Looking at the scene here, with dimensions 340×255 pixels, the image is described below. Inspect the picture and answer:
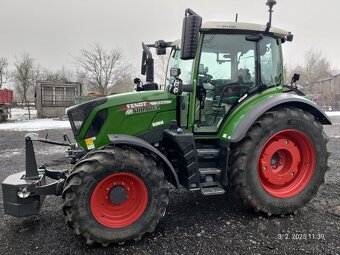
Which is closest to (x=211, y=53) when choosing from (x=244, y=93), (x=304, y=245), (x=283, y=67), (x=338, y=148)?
(x=244, y=93)

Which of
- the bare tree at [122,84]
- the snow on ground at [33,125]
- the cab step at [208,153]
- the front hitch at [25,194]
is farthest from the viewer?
the bare tree at [122,84]

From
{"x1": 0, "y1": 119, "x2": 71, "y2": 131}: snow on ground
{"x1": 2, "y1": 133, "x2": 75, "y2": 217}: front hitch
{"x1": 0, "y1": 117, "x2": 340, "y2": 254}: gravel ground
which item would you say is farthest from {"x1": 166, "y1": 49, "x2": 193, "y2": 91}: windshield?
{"x1": 0, "y1": 119, "x2": 71, "y2": 131}: snow on ground

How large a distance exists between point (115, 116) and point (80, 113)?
43 centimetres

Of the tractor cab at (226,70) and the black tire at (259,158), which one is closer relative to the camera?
the black tire at (259,158)

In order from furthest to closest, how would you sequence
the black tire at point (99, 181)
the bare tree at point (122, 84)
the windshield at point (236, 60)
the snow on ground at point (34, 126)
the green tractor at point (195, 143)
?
the bare tree at point (122, 84)
the snow on ground at point (34, 126)
the windshield at point (236, 60)
the green tractor at point (195, 143)
the black tire at point (99, 181)

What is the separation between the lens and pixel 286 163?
3.99 meters

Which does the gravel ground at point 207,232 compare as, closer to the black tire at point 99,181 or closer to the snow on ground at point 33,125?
the black tire at point 99,181

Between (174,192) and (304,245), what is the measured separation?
208 cm

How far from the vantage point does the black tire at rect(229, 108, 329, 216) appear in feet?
11.7

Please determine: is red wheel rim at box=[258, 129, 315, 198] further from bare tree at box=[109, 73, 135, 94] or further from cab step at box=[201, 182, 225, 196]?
bare tree at box=[109, 73, 135, 94]

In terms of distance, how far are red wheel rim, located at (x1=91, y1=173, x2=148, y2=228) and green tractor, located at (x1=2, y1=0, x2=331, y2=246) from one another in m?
0.01

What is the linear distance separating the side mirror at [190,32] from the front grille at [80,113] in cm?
115

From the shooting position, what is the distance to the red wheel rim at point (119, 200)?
10.1 ft

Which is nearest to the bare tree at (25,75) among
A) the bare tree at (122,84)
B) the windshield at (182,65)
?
the bare tree at (122,84)
